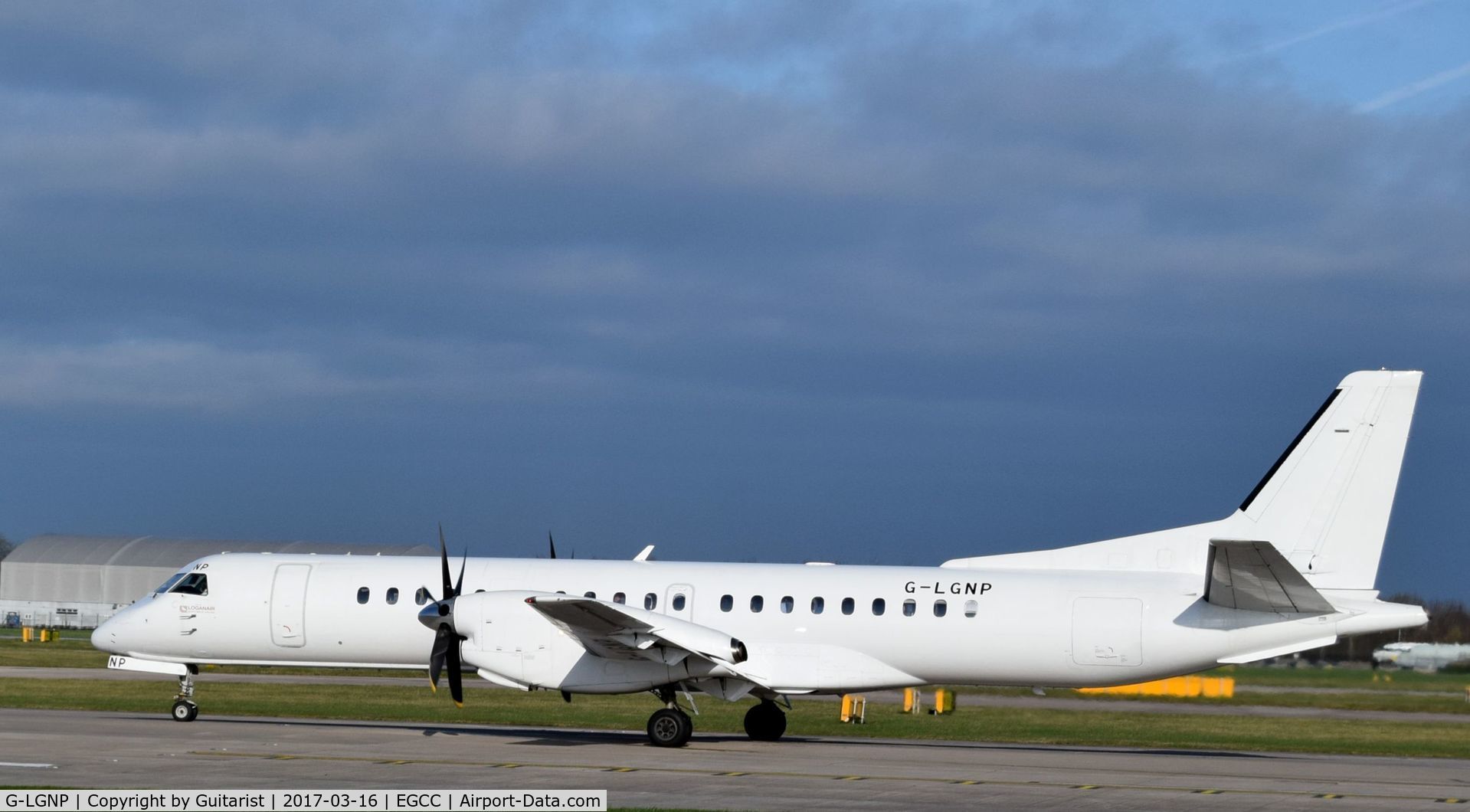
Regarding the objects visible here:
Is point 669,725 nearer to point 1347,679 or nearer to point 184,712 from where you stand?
point 184,712

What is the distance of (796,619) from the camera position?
924 inches

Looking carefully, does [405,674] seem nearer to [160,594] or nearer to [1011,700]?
[1011,700]

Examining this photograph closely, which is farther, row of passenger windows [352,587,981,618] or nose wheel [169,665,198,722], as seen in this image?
nose wheel [169,665,198,722]

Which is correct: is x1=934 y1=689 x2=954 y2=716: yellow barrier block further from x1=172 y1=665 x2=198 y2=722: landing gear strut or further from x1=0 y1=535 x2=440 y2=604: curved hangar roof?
x1=0 y1=535 x2=440 y2=604: curved hangar roof

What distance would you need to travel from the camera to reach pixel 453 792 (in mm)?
16688

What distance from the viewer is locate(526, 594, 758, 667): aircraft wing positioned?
21406 millimetres

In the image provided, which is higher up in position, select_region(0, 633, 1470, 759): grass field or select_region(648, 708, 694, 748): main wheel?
select_region(648, 708, 694, 748): main wheel

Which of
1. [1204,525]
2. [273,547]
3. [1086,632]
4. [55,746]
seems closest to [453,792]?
[55,746]

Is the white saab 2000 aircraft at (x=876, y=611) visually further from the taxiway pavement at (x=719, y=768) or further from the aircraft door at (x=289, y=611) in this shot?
the taxiway pavement at (x=719, y=768)

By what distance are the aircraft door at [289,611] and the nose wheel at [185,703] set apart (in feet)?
7.11

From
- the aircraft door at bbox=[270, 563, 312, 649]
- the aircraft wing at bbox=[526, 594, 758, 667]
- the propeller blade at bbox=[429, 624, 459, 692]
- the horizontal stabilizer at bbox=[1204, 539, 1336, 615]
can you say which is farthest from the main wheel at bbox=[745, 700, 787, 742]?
the aircraft door at bbox=[270, 563, 312, 649]

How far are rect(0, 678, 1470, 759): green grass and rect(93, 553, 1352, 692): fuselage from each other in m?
4.25

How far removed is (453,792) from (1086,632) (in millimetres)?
10228

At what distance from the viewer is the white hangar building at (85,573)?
87.3m
